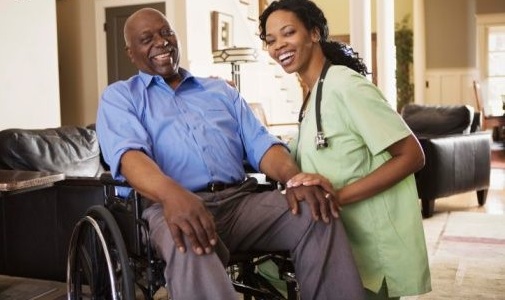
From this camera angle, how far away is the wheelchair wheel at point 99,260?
5.20 feet

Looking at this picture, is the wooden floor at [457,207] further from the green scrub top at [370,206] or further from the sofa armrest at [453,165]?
the green scrub top at [370,206]

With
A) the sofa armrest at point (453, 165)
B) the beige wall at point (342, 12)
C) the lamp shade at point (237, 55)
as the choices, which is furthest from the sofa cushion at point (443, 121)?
the beige wall at point (342, 12)

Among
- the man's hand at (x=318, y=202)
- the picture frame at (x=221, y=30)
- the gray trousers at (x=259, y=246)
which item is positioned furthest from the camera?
the picture frame at (x=221, y=30)

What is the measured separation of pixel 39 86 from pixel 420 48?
6.83 m

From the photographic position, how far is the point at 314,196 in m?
1.57

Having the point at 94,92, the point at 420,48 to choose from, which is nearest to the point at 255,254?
the point at 94,92

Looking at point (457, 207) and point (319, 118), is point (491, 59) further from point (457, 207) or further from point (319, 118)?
point (319, 118)

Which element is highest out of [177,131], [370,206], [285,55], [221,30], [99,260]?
[221,30]

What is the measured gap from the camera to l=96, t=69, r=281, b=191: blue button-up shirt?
177 cm

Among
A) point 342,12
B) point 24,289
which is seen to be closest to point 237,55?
point 24,289

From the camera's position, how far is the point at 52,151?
3.02 m

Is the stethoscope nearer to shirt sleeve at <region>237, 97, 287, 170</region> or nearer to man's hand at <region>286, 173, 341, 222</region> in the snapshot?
man's hand at <region>286, 173, 341, 222</region>

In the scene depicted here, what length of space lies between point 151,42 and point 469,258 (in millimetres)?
2185

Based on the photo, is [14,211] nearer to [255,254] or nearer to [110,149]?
[110,149]
